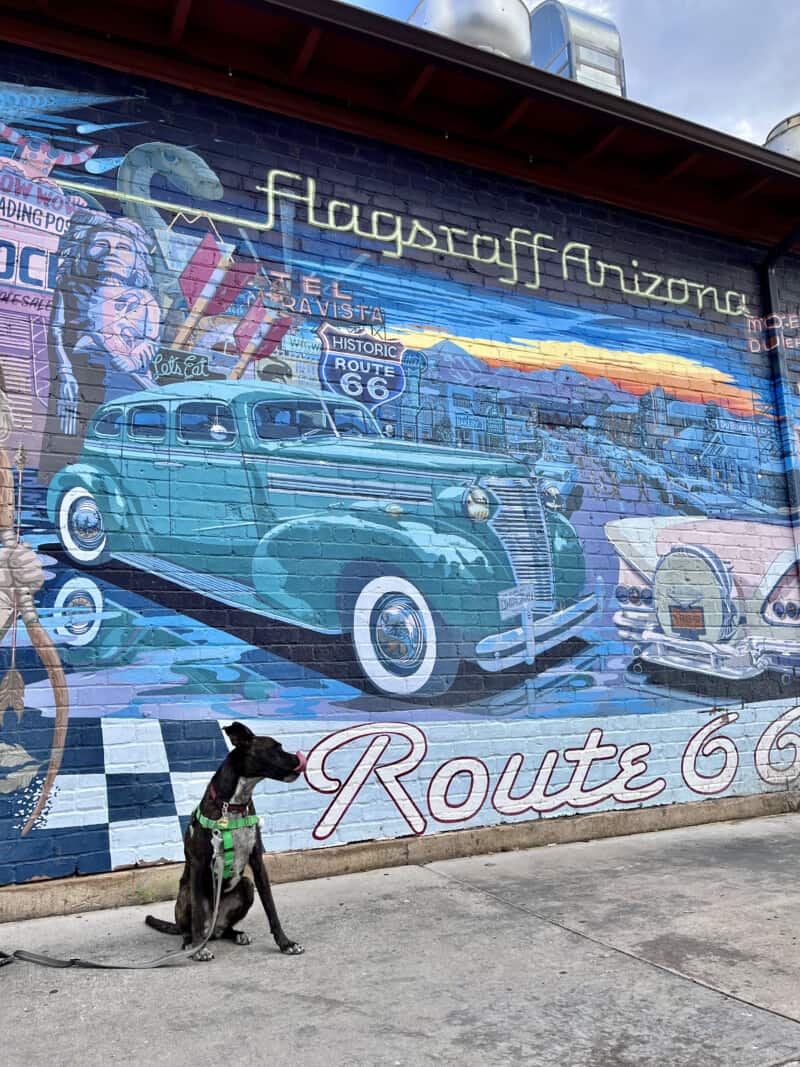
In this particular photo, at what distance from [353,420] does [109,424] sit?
1684mm

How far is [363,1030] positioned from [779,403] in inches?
272

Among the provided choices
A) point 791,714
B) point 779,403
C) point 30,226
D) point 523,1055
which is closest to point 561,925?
point 523,1055

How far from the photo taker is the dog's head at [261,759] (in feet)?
12.4

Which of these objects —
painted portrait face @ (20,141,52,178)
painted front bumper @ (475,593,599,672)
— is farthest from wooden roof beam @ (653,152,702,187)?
painted portrait face @ (20,141,52,178)

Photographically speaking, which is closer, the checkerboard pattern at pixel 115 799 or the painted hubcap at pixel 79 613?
the checkerboard pattern at pixel 115 799

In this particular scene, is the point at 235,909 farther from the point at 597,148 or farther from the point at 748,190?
the point at 748,190

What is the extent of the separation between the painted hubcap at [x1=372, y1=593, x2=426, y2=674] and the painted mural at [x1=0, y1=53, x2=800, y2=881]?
0.05 ft

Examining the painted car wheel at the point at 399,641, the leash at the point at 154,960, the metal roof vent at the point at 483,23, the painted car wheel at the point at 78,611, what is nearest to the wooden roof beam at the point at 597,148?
the metal roof vent at the point at 483,23

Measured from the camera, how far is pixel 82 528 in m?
5.05

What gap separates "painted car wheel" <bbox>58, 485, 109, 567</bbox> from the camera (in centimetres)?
501

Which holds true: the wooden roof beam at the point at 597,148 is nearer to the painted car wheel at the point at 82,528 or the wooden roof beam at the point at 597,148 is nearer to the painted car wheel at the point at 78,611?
the painted car wheel at the point at 82,528

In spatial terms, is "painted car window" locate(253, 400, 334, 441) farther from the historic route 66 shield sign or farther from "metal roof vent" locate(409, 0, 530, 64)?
"metal roof vent" locate(409, 0, 530, 64)

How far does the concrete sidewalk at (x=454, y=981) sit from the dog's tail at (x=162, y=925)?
5cm

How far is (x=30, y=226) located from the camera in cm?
521
